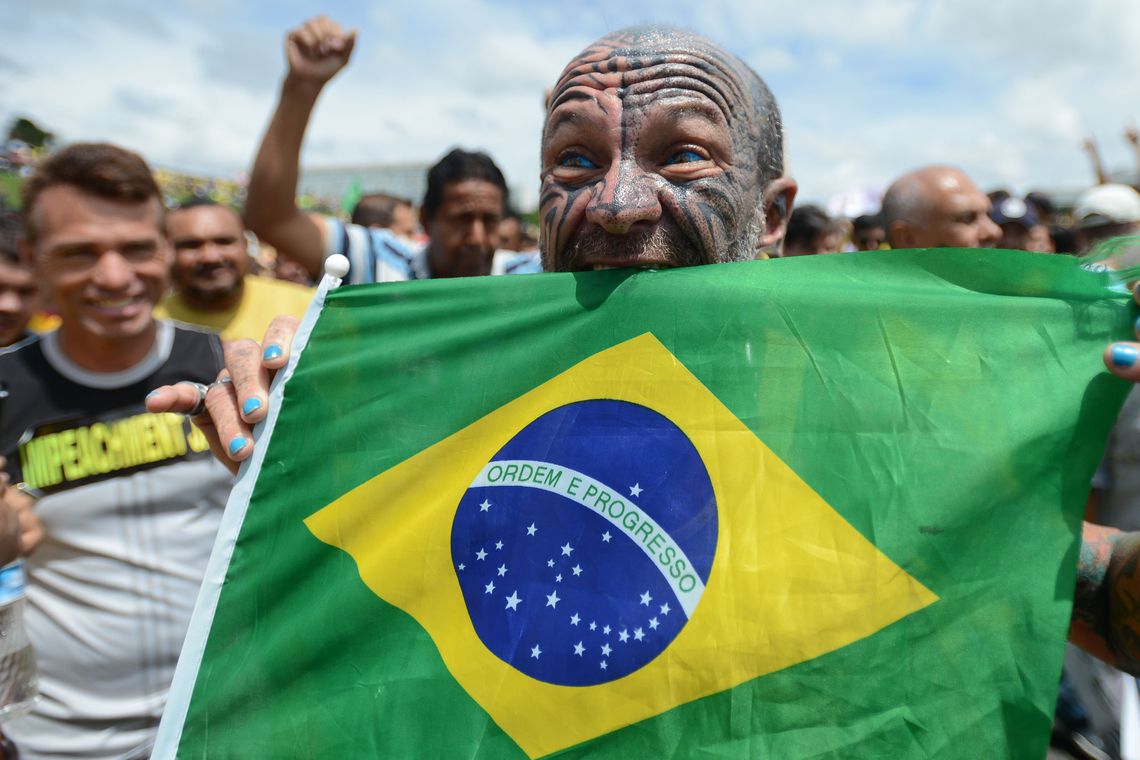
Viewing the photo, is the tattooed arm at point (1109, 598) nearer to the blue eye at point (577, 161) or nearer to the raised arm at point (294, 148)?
the blue eye at point (577, 161)

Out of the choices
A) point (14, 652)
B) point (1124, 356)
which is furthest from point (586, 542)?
point (14, 652)

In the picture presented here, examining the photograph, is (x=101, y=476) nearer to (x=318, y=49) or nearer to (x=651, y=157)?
(x=318, y=49)

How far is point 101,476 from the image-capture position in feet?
7.56

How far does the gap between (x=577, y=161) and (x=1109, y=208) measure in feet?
17.3

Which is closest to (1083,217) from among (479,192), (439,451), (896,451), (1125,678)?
(479,192)

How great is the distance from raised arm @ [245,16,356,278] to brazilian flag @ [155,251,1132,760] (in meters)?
1.56

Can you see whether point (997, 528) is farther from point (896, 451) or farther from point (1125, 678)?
point (1125, 678)

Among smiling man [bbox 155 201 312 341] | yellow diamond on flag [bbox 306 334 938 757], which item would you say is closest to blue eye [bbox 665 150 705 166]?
yellow diamond on flag [bbox 306 334 938 757]

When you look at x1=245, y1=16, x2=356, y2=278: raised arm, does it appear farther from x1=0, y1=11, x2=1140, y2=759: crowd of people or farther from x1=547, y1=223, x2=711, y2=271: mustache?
x1=547, y1=223, x2=711, y2=271: mustache

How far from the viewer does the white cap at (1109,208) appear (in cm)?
529

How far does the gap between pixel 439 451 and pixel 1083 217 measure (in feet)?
18.9

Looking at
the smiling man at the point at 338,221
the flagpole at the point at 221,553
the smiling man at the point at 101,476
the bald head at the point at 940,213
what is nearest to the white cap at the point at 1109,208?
the bald head at the point at 940,213

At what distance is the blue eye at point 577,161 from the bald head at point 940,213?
250cm

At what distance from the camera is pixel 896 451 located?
141cm
